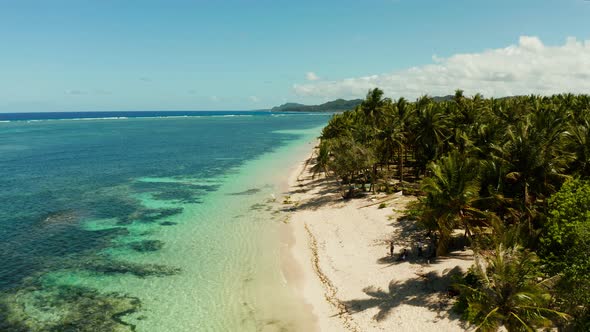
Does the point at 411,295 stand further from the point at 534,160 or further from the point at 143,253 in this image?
the point at 143,253

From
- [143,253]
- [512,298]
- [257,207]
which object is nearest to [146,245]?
[143,253]

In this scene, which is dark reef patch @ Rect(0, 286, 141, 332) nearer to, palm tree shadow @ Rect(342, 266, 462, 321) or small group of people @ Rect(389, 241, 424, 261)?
palm tree shadow @ Rect(342, 266, 462, 321)

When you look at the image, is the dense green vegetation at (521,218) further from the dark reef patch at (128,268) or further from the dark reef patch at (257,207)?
the dark reef patch at (257,207)

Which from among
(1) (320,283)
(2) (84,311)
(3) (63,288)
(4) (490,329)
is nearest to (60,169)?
(3) (63,288)

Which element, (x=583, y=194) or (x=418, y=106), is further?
(x=418, y=106)

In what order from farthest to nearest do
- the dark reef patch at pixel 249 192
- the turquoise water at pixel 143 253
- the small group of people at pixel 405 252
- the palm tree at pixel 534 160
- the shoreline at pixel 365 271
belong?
the dark reef patch at pixel 249 192, the small group of people at pixel 405 252, the turquoise water at pixel 143 253, the palm tree at pixel 534 160, the shoreline at pixel 365 271

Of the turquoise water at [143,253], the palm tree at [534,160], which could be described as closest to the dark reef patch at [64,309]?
the turquoise water at [143,253]

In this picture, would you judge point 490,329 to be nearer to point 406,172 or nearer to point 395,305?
point 395,305
